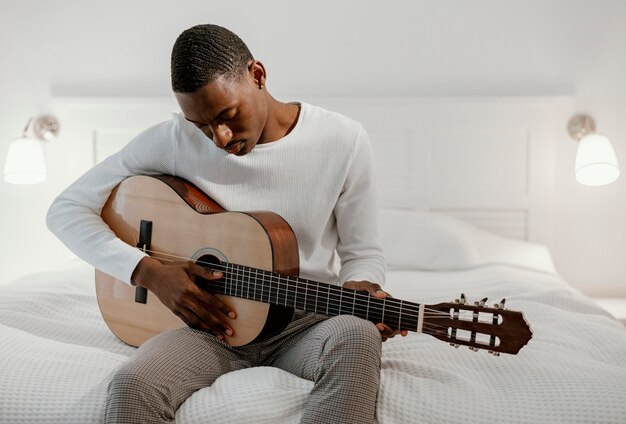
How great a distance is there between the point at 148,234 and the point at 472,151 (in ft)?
5.26

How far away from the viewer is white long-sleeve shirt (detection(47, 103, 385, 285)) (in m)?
1.47

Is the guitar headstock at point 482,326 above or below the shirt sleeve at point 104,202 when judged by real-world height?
below

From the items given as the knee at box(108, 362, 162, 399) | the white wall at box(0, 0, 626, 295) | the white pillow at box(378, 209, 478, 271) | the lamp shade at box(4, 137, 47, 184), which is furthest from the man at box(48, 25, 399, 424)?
the white wall at box(0, 0, 626, 295)

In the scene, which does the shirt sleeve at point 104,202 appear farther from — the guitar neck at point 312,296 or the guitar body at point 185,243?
the guitar neck at point 312,296

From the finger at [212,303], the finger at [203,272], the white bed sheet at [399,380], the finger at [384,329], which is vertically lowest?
the white bed sheet at [399,380]

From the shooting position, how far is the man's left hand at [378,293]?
1.23m

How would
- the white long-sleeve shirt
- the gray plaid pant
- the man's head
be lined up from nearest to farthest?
the gray plaid pant < the man's head < the white long-sleeve shirt

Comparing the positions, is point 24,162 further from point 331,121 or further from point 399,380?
point 399,380

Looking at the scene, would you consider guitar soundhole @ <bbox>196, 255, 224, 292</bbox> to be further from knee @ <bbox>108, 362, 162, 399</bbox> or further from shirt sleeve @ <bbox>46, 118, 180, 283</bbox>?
knee @ <bbox>108, 362, 162, 399</bbox>

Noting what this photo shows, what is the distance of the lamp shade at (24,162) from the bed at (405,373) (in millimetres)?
759

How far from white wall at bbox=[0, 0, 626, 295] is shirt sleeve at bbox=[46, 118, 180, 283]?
138 cm

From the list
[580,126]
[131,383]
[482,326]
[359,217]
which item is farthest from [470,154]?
[131,383]

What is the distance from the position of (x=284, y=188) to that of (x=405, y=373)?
0.46m

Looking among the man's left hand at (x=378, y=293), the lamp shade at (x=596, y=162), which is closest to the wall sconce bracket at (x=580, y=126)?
the lamp shade at (x=596, y=162)
